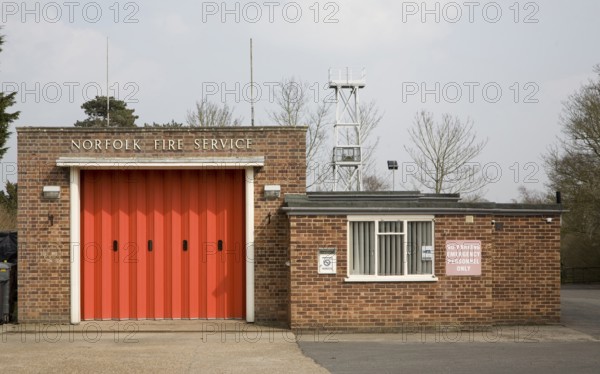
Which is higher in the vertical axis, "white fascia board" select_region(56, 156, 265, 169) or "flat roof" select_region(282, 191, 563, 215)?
"white fascia board" select_region(56, 156, 265, 169)

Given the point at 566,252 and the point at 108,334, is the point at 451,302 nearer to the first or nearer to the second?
the point at 108,334

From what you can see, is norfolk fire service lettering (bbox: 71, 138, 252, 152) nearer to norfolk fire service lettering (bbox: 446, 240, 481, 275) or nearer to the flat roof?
the flat roof

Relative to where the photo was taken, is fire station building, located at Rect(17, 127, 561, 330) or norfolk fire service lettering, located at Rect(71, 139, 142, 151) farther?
norfolk fire service lettering, located at Rect(71, 139, 142, 151)

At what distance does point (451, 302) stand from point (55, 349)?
7.38 meters

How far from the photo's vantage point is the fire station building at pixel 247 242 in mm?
16859

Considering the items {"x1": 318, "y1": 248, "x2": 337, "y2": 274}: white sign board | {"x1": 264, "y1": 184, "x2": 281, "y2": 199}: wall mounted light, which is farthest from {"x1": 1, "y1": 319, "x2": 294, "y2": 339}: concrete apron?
{"x1": 264, "y1": 184, "x2": 281, "y2": 199}: wall mounted light

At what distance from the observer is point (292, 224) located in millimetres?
16781

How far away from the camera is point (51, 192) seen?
17531 millimetres

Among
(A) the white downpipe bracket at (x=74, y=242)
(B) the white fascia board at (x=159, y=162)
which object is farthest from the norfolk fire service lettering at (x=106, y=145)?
(A) the white downpipe bracket at (x=74, y=242)

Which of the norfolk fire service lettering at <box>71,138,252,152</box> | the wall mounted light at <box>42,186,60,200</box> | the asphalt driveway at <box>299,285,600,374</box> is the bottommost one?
the asphalt driveway at <box>299,285,600,374</box>

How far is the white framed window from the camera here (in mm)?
16938

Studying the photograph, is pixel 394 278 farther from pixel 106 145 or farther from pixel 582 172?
pixel 582 172

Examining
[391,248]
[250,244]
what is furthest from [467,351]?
[250,244]

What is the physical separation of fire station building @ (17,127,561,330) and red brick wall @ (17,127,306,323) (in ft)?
0.07
